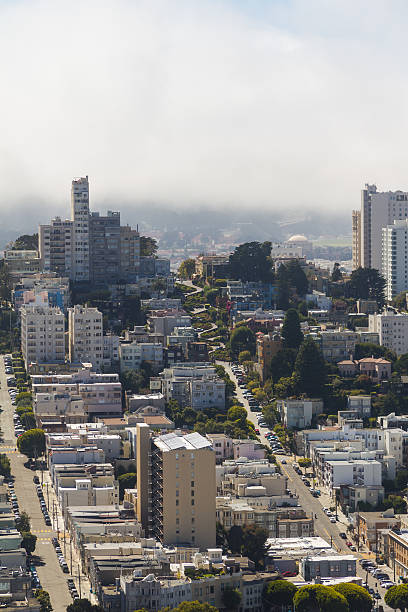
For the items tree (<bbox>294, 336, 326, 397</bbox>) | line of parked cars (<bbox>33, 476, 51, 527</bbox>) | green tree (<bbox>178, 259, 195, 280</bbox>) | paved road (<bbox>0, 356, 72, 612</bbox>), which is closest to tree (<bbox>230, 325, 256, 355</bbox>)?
tree (<bbox>294, 336, 326, 397</bbox>)

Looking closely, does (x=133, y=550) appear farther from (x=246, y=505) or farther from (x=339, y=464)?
(x=339, y=464)

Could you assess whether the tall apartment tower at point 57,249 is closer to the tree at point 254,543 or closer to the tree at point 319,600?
the tree at point 254,543

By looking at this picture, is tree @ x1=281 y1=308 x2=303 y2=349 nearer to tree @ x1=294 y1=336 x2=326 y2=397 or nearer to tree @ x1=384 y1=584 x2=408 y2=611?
tree @ x1=294 y1=336 x2=326 y2=397

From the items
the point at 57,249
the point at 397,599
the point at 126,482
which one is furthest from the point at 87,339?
the point at 397,599

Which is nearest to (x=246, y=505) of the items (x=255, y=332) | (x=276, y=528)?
(x=276, y=528)

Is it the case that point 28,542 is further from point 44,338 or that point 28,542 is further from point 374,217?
point 374,217

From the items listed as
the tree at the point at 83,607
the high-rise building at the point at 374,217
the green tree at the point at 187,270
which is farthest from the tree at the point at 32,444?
the high-rise building at the point at 374,217
